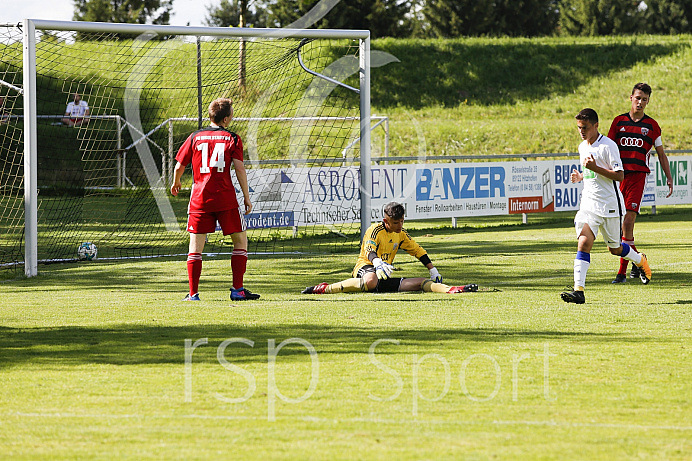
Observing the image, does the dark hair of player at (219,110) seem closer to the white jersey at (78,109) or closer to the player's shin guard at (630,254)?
the player's shin guard at (630,254)

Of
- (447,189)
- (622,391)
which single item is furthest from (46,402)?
(447,189)

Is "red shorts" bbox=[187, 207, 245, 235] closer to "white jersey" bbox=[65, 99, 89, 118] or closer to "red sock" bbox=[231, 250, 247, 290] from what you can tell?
"red sock" bbox=[231, 250, 247, 290]

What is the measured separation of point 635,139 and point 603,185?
6.34ft

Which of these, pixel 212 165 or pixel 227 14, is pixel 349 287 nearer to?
pixel 212 165

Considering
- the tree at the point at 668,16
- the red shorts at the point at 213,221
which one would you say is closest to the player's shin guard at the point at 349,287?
the red shorts at the point at 213,221

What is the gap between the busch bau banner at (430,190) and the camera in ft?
51.0

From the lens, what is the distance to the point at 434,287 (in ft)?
29.3

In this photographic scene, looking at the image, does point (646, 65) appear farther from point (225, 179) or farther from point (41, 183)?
point (225, 179)

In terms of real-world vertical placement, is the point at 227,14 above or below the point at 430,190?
above

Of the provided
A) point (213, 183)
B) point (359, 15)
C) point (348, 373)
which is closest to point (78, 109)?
point (213, 183)

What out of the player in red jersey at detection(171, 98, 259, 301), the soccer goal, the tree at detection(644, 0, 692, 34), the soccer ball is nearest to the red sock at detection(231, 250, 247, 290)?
the player in red jersey at detection(171, 98, 259, 301)

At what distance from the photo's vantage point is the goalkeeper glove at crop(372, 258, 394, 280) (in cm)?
890

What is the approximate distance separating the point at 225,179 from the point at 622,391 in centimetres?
479

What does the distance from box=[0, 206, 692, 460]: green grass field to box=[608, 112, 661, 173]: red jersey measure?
136 cm
